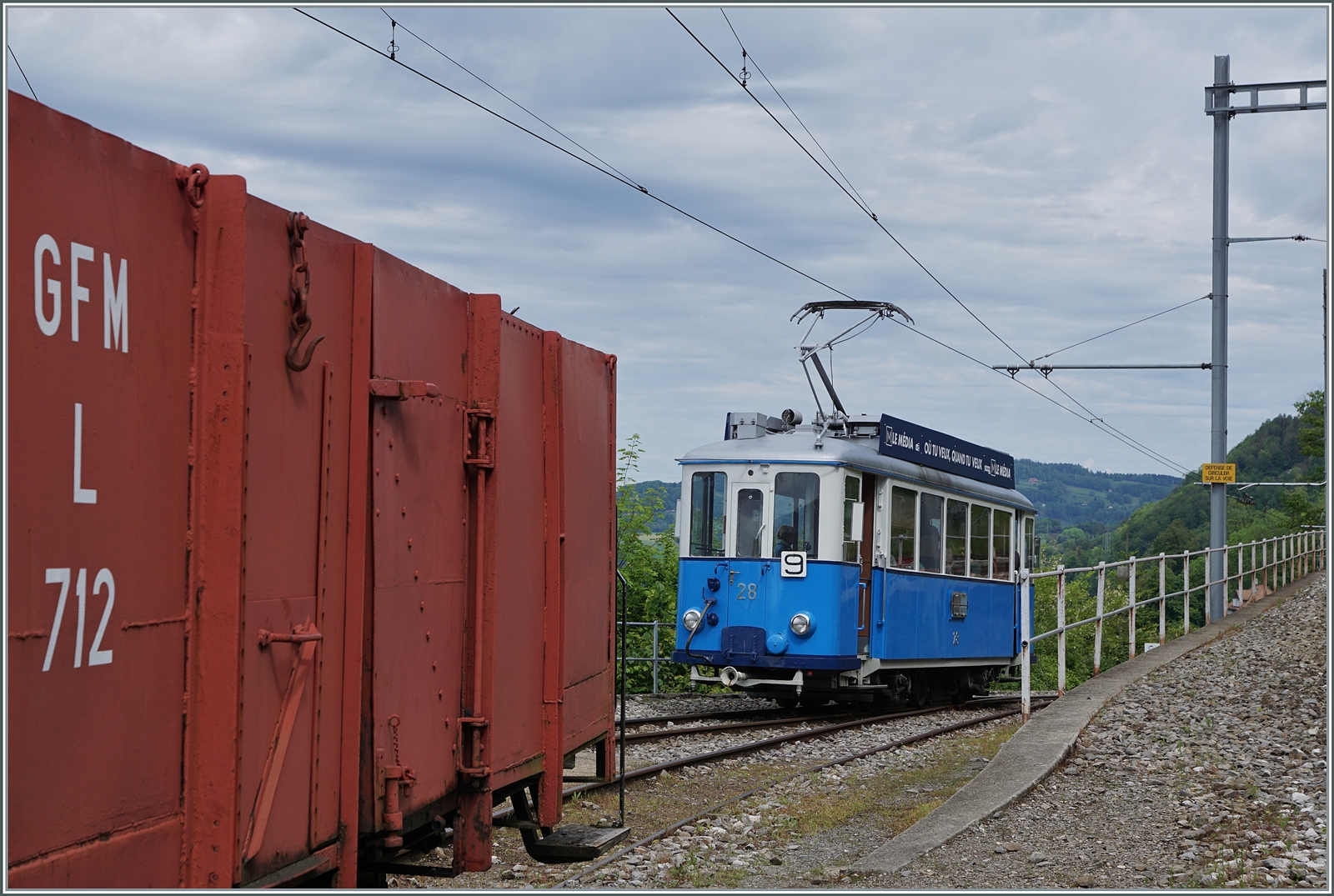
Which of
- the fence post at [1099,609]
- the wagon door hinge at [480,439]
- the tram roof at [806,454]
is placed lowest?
the fence post at [1099,609]

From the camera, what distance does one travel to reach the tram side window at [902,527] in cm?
1450

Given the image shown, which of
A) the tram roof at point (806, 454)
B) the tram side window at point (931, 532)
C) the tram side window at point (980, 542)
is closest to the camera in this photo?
the tram roof at point (806, 454)

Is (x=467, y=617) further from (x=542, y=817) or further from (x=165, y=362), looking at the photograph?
Answer: (x=165, y=362)

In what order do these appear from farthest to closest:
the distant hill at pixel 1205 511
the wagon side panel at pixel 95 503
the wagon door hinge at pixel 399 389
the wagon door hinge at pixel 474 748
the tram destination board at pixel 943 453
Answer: the distant hill at pixel 1205 511 < the tram destination board at pixel 943 453 < the wagon door hinge at pixel 474 748 < the wagon door hinge at pixel 399 389 < the wagon side panel at pixel 95 503

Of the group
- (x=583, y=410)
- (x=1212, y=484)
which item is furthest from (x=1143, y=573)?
(x=583, y=410)

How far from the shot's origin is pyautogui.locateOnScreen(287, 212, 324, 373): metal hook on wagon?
3.39m

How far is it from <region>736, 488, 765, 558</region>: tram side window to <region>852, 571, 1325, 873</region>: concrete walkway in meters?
3.77

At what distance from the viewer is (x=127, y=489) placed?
2727mm

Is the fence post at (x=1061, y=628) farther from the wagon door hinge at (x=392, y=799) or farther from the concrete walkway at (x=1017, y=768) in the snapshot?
the wagon door hinge at (x=392, y=799)

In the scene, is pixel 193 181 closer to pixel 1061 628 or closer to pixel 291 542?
pixel 291 542

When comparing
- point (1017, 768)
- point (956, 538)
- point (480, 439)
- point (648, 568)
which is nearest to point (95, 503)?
point (480, 439)

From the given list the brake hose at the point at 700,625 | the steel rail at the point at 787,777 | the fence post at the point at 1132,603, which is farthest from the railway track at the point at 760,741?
the fence post at the point at 1132,603

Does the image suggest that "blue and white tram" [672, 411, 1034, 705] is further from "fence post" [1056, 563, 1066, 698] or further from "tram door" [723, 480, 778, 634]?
"fence post" [1056, 563, 1066, 698]

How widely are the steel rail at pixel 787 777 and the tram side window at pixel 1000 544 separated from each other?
209 centimetres
